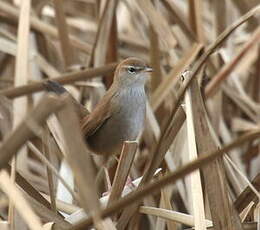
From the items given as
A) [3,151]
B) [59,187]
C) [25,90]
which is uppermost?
[25,90]

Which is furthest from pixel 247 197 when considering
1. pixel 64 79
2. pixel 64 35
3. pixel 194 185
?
pixel 64 35

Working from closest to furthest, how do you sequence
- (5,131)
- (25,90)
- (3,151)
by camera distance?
(3,151) → (25,90) → (5,131)

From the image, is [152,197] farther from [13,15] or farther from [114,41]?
[13,15]

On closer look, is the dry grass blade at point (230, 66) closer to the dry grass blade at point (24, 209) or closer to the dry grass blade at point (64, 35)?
the dry grass blade at point (64, 35)

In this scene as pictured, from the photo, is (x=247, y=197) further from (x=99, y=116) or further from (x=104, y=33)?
(x=104, y=33)

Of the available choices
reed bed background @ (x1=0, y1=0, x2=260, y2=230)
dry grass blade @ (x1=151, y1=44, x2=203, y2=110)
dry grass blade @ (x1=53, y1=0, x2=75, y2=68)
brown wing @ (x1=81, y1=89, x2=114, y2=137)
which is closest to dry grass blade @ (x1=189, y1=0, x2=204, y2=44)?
reed bed background @ (x1=0, y1=0, x2=260, y2=230)

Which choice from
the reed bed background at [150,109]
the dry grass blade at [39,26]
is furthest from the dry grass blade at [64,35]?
the dry grass blade at [39,26]

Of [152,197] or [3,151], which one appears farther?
[152,197]

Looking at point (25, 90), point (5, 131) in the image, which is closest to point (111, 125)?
point (25, 90)
